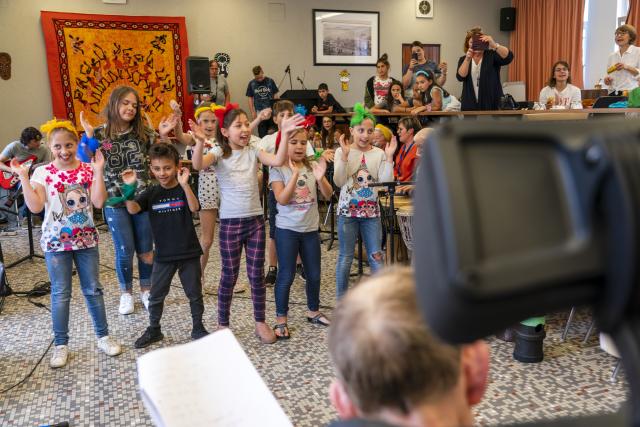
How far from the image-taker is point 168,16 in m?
7.86

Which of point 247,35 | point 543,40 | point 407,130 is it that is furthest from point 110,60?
point 543,40

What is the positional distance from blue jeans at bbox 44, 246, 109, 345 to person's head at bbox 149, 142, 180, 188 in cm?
49

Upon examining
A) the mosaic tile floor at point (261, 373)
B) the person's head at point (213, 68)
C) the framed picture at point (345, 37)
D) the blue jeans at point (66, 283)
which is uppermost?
the framed picture at point (345, 37)

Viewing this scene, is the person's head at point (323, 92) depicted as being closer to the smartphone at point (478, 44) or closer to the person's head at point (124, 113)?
the smartphone at point (478, 44)

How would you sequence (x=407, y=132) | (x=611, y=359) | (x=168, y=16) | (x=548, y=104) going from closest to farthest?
(x=611, y=359)
(x=407, y=132)
(x=548, y=104)
(x=168, y=16)

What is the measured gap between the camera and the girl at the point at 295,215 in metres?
2.82

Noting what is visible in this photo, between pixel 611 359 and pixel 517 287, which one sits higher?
pixel 517 287

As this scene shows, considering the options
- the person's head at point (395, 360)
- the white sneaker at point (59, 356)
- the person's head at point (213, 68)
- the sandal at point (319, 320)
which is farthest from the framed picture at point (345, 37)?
the person's head at point (395, 360)

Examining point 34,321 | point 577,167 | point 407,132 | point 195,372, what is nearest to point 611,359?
point 407,132

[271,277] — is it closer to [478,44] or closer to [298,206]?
[298,206]

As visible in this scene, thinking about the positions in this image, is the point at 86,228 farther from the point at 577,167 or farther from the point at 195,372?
the point at 577,167

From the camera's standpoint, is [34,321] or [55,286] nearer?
[55,286]

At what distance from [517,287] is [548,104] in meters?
5.68

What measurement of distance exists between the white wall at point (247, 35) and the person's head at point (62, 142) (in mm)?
5599
